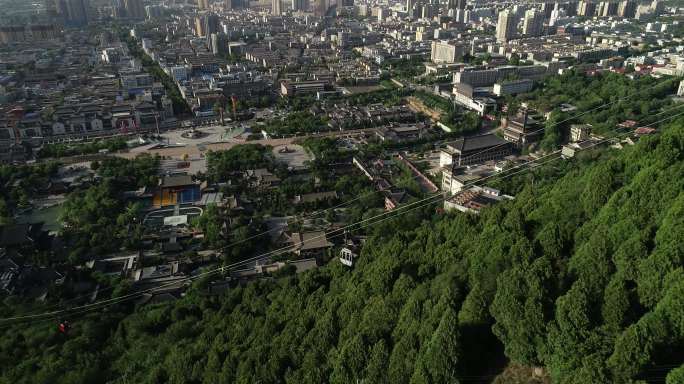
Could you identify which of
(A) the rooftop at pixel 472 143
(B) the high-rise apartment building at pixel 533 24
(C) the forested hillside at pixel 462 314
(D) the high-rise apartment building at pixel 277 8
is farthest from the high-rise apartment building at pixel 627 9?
(C) the forested hillside at pixel 462 314

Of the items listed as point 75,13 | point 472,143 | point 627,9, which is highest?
point 627,9

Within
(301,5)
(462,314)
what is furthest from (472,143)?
(301,5)

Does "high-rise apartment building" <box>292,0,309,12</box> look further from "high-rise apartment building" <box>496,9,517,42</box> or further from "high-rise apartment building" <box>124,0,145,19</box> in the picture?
"high-rise apartment building" <box>496,9,517,42</box>

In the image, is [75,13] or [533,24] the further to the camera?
[75,13]

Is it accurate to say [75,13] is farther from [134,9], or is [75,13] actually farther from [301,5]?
[301,5]

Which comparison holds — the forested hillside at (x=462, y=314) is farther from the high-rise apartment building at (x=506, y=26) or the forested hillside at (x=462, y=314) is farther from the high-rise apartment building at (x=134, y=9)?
the high-rise apartment building at (x=134, y=9)

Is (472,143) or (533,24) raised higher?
(533,24)

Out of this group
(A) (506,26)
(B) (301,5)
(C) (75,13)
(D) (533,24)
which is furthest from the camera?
(B) (301,5)

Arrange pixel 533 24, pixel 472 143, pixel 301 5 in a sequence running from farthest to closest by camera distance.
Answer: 1. pixel 301 5
2. pixel 533 24
3. pixel 472 143
